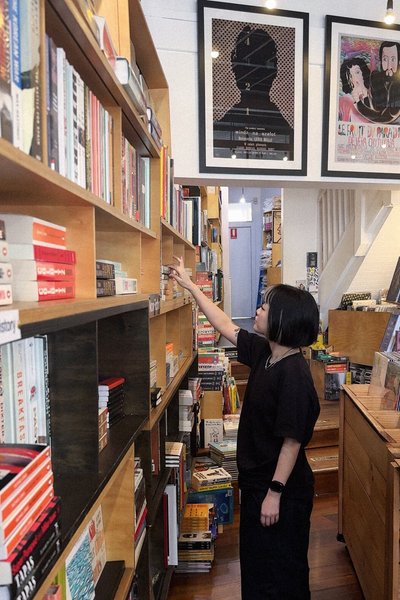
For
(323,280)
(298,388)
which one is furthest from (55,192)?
(323,280)

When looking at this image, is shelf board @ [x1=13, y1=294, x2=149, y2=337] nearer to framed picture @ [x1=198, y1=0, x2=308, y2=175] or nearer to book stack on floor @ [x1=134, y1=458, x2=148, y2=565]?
book stack on floor @ [x1=134, y1=458, x2=148, y2=565]

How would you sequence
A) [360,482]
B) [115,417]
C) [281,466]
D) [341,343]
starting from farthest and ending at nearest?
1. [341,343]
2. [360,482]
3. [281,466]
4. [115,417]

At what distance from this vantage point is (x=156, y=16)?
262 centimetres

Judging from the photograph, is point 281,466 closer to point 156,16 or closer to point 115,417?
point 115,417

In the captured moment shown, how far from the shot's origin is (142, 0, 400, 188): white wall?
8.64ft

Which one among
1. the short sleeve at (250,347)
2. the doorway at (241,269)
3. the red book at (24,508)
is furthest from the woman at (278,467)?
the doorway at (241,269)

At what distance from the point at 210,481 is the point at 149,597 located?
1490mm

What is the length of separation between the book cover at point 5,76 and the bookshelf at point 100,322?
0.04 m

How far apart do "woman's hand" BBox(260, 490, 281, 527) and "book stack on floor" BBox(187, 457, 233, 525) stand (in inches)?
46.4

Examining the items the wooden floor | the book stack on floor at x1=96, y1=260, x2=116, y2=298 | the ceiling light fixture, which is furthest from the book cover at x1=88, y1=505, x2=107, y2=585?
the ceiling light fixture

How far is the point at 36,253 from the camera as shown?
2.37 feet

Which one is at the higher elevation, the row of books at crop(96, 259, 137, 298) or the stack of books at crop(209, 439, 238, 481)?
the row of books at crop(96, 259, 137, 298)

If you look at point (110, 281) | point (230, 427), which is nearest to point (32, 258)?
point (110, 281)

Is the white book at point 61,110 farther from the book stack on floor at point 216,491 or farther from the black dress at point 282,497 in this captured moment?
the book stack on floor at point 216,491
